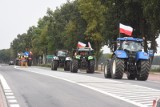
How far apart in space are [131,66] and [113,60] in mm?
1165

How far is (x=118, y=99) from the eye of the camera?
1516cm

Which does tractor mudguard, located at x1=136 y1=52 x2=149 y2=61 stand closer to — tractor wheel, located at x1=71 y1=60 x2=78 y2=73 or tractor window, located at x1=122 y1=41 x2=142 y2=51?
tractor window, located at x1=122 y1=41 x2=142 y2=51

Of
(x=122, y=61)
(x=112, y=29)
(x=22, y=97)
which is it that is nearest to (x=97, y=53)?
(x=112, y=29)

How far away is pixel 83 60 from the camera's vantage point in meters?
44.2

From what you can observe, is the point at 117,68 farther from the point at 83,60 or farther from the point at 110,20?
the point at 110,20

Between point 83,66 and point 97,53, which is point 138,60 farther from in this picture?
point 97,53

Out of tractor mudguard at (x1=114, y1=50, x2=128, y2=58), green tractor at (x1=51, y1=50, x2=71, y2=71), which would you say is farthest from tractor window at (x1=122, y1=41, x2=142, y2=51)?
green tractor at (x1=51, y1=50, x2=71, y2=71)

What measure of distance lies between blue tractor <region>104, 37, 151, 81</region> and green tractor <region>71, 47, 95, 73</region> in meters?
12.3

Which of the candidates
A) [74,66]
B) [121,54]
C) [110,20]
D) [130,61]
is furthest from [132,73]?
[110,20]

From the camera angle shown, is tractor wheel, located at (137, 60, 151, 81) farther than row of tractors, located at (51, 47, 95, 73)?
No

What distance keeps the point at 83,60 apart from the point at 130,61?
48.9 ft

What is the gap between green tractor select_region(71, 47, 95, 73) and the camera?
42.8 m

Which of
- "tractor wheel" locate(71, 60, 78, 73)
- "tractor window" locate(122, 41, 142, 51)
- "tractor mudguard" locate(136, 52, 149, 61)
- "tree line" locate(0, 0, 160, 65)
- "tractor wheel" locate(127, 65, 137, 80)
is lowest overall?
"tractor wheel" locate(127, 65, 137, 80)

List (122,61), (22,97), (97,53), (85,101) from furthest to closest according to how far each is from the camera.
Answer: (97,53), (122,61), (22,97), (85,101)
